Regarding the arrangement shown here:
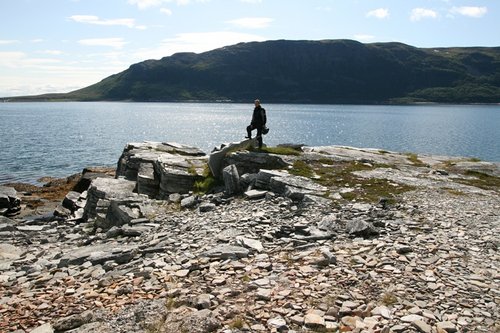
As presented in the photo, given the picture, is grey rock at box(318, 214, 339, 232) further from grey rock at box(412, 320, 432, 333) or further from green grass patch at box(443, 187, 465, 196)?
green grass patch at box(443, 187, 465, 196)

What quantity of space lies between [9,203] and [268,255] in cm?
3400

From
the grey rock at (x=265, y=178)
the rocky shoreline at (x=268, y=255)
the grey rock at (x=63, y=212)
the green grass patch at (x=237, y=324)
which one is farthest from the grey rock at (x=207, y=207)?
the grey rock at (x=63, y=212)

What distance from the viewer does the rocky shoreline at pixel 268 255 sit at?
1110cm

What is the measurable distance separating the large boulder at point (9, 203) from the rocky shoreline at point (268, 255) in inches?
410

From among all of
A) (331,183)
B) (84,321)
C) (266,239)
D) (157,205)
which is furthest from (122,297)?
(331,183)

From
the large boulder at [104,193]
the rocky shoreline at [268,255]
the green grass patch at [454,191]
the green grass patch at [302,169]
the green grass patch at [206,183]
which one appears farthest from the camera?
the large boulder at [104,193]

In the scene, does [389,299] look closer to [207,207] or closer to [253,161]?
[207,207]

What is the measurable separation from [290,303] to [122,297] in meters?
5.26

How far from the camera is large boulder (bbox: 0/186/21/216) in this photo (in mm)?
38594

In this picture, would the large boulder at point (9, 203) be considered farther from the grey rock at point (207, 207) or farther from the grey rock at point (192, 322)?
the grey rock at point (192, 322)

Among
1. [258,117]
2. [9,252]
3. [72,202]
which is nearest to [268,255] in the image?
[9,252]

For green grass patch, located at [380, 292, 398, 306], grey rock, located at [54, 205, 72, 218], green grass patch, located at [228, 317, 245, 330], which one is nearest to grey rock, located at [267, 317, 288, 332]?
green grass patch, located at [228, 317, 245, 330]

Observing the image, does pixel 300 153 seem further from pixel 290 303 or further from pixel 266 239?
pixel 290 303

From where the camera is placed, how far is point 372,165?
1245 inches
